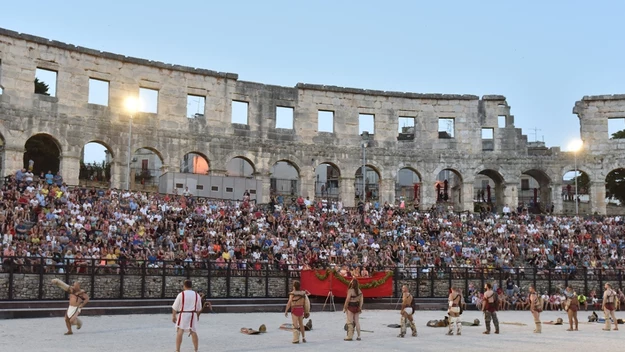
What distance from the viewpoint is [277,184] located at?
180ft

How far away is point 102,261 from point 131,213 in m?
6.54

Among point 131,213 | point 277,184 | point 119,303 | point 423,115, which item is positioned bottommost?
point 119,303

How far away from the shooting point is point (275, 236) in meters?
30.2

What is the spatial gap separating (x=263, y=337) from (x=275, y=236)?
1506 cm

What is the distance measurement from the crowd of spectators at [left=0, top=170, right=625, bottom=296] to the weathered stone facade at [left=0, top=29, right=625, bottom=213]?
161 inches

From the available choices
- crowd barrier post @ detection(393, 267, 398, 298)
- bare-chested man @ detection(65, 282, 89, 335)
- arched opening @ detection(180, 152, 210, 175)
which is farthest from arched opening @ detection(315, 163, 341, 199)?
bare-chested man @ detection(65, 282, 89, 335)

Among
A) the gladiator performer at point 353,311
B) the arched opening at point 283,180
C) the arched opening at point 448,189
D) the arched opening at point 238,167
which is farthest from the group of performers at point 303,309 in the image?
the arched opening at point 283,180

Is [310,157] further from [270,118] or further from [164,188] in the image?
[164,188]

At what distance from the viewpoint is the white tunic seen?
12258 millimetres

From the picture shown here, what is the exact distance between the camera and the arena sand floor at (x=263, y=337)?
1326 centimetres

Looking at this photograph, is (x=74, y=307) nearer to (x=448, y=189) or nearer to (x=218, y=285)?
(x=218, y=285)

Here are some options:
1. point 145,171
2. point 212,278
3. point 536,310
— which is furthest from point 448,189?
point 536,310

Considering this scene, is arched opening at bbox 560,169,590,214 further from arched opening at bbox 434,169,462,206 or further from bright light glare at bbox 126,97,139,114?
bright light glare at bbox 126,97,139,114

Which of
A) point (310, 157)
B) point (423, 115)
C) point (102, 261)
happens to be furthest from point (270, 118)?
point (102, 261)
